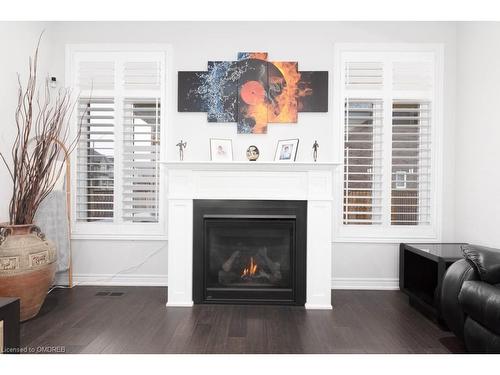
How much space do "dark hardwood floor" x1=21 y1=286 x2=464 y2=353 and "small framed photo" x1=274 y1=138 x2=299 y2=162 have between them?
153 cm

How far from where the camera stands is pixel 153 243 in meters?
3.56

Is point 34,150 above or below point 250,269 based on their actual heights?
above

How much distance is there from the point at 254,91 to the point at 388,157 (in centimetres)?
170

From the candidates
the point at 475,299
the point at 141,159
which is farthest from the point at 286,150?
the point at 475,299

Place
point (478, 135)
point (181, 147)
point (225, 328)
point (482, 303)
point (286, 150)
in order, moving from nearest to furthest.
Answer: point (482, 303)
point (225, 328)
point (478, 135)
point (181, 147)
point (286, 150)

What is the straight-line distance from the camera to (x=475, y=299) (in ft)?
6.10

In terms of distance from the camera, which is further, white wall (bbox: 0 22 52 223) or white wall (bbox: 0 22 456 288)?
white wall (bbox: 0 22 456 288)

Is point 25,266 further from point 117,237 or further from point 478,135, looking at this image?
point 478,135

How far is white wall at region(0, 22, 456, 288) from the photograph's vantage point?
3479 millimetres

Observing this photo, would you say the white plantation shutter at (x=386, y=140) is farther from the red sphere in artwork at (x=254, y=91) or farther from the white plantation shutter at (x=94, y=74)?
the white plantation shutter at (x=94, y=74)

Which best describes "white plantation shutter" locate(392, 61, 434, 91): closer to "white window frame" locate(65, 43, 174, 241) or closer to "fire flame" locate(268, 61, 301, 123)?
"fire flame" locate(268, 61, 301, 123)

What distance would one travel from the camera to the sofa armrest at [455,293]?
206 cm

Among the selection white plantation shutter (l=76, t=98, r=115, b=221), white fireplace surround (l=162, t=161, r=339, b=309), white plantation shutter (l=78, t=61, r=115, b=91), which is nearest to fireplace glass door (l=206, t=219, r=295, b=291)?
white fireplace surround (l=162, t=161, r=339, b=309)
